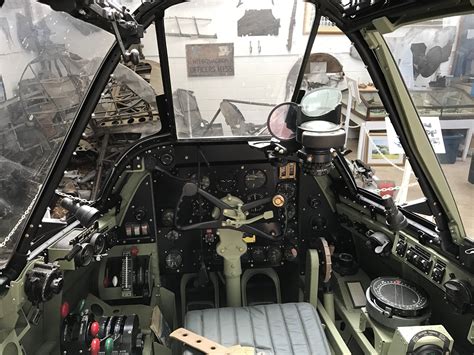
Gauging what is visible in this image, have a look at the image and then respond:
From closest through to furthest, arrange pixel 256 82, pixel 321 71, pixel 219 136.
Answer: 1. pixel 256 82
2. pixel 219 136
3. pixel 321 71

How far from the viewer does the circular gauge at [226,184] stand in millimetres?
2771

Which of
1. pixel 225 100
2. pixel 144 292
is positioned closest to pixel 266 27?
pixel 225 100

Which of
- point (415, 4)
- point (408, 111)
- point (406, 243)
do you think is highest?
point (415, 4)

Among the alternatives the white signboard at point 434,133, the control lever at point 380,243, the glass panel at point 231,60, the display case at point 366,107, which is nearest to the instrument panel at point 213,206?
the glass panel at point 231,60

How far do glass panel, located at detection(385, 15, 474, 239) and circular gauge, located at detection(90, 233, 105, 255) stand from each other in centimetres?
185

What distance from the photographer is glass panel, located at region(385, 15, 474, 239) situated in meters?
1.97

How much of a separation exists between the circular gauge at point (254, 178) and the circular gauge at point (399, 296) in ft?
3.29

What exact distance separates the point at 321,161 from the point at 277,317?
3.18 feet

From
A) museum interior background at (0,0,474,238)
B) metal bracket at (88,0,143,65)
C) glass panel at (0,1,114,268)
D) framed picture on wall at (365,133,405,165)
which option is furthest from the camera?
framed picture on wall at (365,133,405,165)

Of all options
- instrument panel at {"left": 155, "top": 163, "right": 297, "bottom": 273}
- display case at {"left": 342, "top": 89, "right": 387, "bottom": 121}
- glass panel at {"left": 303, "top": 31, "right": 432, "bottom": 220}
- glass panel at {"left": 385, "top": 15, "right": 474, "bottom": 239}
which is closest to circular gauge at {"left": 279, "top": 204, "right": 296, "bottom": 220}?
instrument panel at {"left": 155, "top": 163, "right": 297, "bottom": 273}

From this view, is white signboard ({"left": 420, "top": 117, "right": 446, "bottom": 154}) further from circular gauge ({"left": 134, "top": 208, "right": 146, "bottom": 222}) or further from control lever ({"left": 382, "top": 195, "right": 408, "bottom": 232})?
circular gauge ({"left": 134, "top": 208, "right": 146, "bottom": 222})

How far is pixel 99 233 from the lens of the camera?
2297mm

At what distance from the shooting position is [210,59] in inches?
93.4

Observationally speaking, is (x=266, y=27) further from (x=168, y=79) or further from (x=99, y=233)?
(x=99, y=233)
